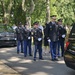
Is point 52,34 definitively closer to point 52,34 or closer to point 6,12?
point 52,34

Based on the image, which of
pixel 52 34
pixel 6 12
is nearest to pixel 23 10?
pixel 6 12

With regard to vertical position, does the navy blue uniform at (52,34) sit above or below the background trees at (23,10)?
below

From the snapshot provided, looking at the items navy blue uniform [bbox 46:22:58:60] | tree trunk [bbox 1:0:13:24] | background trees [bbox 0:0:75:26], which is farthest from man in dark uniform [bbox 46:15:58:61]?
tree trunk [bbox 1:0:13:24]

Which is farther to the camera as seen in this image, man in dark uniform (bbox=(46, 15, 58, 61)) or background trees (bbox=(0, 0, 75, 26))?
background trees (bbox=(0, 0, 75, 26))

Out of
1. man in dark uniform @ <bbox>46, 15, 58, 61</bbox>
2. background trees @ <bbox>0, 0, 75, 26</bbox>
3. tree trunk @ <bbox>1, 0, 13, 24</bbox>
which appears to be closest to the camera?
man in dark uniform @ <bbox>46, 15, 58, 61</bbox>

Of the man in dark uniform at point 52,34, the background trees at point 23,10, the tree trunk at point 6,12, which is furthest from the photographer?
the tree trunk at point 6,12

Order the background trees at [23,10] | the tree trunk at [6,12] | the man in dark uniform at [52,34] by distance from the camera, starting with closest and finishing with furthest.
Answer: the man in dark uniform at [52,34], the background trees at [23,10], the tree trunk at [6,12]

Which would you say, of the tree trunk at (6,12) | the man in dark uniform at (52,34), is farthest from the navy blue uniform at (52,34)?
the tree trunk at (6,12)

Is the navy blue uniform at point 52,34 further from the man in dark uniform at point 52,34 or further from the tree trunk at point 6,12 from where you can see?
the tree trunk at point 6,12

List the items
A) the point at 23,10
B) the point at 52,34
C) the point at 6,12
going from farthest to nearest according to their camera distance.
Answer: the point at 6,12
the point at 23,10
the point at 52,34

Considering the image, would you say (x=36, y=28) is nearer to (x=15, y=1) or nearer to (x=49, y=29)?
(x=49, y=29)

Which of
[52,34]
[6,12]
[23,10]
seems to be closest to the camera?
[52,34]

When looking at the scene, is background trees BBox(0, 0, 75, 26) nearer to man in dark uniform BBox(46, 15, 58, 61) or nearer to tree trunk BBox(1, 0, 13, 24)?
tree trunk BBox(1, 0, 13, 24)

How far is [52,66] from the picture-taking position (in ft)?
35.9
